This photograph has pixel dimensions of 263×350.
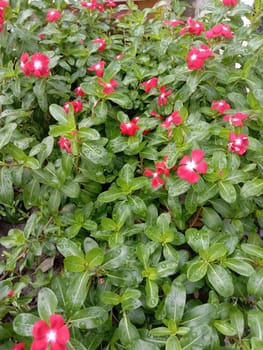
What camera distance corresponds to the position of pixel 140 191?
1138 mm

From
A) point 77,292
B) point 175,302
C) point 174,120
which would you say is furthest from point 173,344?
point 174,120

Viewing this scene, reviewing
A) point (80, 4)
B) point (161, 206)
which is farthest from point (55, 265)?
point (80, 4)

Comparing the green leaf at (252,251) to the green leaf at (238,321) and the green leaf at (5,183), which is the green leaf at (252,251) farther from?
the green leaf at (5,183)

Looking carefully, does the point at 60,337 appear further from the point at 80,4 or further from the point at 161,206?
the point at 80,4

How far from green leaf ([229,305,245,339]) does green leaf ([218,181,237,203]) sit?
306 mm

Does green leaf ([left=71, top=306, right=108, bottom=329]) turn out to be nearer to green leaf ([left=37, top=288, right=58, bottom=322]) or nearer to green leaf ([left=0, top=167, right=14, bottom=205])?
green leaf ([left=37, top=288, right=58, bottom=322])

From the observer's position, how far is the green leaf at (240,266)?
0.88 m

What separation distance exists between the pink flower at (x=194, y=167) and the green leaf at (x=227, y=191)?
97 millimetres

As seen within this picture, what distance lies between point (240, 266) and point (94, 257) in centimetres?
40

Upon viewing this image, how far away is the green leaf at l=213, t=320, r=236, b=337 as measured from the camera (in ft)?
2.74

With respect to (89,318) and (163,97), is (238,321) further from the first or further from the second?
(163,97)

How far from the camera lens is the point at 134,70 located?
1403 mm

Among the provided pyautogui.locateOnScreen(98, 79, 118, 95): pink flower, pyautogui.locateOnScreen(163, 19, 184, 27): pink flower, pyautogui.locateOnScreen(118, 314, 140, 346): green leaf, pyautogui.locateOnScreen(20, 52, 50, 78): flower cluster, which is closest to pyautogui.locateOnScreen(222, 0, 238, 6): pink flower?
pyautogui.locateOnScreen(163, 19, 184, 27): pink flower

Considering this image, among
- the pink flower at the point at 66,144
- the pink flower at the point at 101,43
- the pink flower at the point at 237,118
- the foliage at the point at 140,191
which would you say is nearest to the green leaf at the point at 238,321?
the foliage at the point at 140,191
